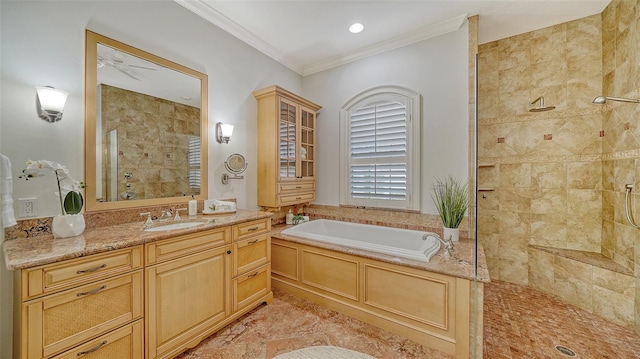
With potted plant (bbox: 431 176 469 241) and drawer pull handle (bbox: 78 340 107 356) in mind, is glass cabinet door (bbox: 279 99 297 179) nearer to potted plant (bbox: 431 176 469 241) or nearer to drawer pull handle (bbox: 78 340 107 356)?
potted plant (bbox: 431 176 469 241)

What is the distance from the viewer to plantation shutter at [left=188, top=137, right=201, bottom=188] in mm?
2275

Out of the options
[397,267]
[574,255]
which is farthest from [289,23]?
[574,255]

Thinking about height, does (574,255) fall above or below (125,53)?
below

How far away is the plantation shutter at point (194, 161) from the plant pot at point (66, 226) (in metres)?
0.89

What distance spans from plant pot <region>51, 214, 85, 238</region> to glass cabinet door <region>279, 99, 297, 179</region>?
1.85 m

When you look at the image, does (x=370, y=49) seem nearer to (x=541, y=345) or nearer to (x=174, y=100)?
(x=174, y=100)

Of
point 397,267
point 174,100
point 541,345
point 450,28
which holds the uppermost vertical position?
point 450,28

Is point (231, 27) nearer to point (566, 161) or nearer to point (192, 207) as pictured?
point (192, 207)

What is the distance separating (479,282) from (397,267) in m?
0.56

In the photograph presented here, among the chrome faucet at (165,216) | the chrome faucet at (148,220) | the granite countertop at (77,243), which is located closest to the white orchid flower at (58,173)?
the granite countertop at (77,243)

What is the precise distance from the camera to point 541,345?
1800 millimetres

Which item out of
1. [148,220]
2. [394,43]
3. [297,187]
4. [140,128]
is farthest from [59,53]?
[394,43]

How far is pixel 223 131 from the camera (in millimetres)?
2480

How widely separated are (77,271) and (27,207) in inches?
26.9
